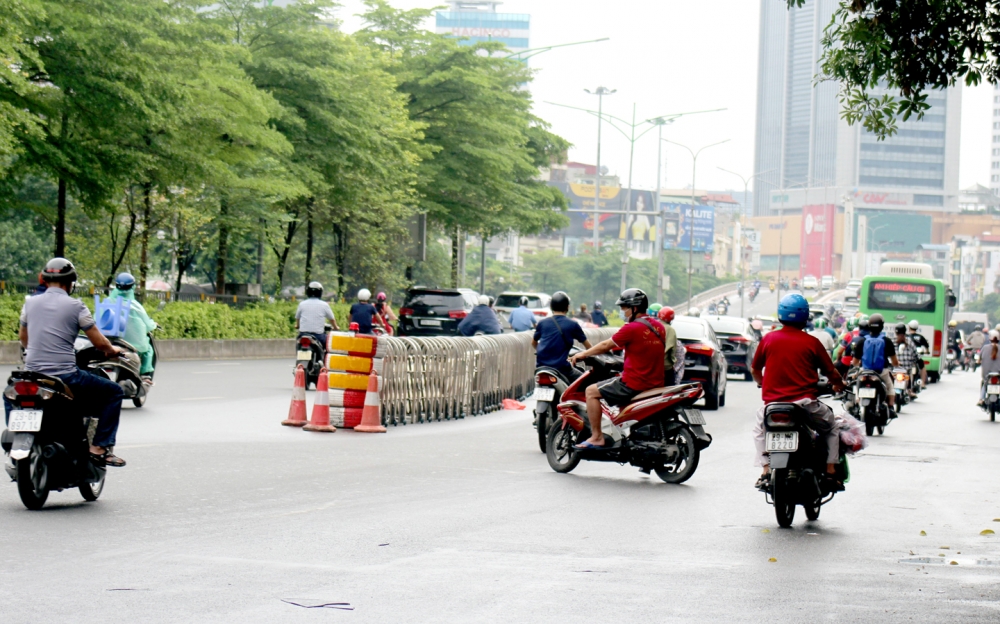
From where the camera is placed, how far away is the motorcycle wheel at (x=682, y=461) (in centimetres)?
1253

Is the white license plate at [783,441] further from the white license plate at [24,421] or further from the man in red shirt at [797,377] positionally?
the white license plate at [24,421]

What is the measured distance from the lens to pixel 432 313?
39688mm

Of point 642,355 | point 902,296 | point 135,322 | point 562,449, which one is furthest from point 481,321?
point 902,296

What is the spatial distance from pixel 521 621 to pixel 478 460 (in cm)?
790

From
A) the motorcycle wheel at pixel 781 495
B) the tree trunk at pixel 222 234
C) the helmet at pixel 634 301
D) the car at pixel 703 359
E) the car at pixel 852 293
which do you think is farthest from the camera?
the car at pixel 852 293

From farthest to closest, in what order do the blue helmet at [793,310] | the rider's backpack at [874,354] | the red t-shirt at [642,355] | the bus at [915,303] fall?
the bus at [915,303], the rider's backpack at [874,354], the red t-shirt at [642,355], the blue helmet at [793,310]

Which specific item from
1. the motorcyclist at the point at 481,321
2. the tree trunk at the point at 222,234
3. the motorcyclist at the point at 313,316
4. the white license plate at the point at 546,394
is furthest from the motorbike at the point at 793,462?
the tree trunk at the point at 222,234

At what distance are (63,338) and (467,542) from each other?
317 centimetres

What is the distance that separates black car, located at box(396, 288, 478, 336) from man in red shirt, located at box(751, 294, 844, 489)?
29.2 m

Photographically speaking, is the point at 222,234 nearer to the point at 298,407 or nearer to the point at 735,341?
the point at 735,341

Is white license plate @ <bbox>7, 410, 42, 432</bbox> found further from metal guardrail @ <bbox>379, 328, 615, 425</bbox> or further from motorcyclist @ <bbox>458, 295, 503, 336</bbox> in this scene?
motorcyclist @ <bbox>458, 295, 503, 336</bbox>

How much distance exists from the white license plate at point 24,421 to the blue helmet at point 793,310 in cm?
523

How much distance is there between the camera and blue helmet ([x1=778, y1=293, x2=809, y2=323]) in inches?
402

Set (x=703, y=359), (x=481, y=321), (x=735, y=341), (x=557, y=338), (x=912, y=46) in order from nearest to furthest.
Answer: (x=912, y=46) → (x=557, y=338) → (x=703, y=359) → (x=481, y=321) → (x=735, y=341)
